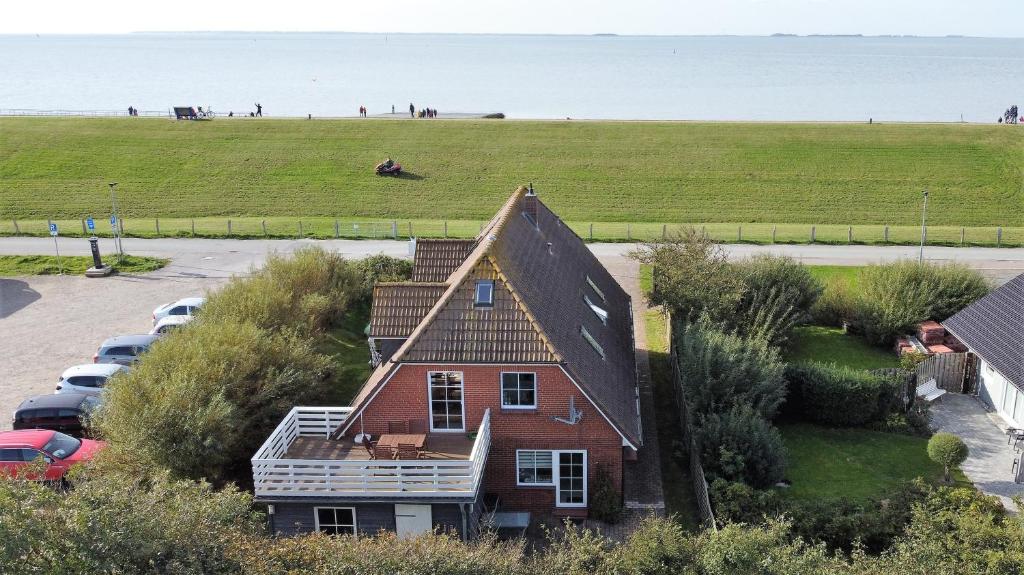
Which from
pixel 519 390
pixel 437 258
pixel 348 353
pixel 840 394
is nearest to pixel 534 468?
pixel 519 390

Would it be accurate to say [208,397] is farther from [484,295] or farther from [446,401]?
[484,295]

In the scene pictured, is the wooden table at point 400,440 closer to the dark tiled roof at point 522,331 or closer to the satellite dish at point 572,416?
the dark tiled roof at point 522,331

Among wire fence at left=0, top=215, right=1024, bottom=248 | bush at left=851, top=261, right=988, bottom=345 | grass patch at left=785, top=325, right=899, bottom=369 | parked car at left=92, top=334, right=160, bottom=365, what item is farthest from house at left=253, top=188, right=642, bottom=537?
wire fence at left=0, top=215, right=1024, bottom=248

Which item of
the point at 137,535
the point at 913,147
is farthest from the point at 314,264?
the point at 913,147

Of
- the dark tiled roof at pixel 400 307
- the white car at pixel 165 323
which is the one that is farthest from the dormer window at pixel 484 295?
the white car at pixel 165 323

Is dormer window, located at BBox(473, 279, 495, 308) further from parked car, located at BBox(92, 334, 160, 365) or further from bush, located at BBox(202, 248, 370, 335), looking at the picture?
parked car, located at BBox(92, 334, 160, 365)

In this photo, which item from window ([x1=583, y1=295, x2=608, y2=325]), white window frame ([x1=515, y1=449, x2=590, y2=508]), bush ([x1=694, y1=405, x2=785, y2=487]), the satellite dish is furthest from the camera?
window ([x1=583, y1=295, x2=608, y2=325])

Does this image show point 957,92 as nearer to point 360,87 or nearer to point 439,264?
point 360,87
